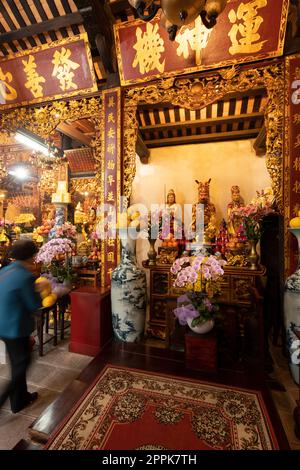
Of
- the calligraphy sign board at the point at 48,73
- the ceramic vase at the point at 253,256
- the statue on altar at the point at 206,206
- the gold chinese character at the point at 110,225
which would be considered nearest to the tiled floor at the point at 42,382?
the gold chinese character at the point at 110,225

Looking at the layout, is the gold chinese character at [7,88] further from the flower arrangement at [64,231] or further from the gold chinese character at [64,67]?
the flower arrangement at [64,231]

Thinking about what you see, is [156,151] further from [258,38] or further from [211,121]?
[258,38]

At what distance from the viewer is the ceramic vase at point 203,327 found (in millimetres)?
2238

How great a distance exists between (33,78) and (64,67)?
65cm

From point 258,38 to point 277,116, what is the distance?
3.25ft

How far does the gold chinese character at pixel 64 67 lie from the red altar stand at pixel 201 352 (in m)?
4.16

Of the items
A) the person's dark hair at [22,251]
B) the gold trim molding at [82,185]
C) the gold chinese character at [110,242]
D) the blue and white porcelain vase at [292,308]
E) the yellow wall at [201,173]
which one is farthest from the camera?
the gold trim molding at [82,185]

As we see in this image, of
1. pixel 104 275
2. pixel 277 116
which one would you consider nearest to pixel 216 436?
pixel 104 275

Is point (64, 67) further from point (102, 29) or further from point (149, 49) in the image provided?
point (149, 49)

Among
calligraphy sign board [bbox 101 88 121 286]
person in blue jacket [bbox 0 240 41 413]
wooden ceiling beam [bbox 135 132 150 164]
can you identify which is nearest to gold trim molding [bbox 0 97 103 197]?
calligraphy sign board [bbox 101 88 121 286]

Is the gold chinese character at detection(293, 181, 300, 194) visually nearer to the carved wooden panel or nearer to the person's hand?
the carved wooden panel

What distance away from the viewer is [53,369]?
8.57ft

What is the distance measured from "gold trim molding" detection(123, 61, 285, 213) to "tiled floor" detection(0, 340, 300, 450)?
204cm

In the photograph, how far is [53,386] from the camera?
2322 millimetres
